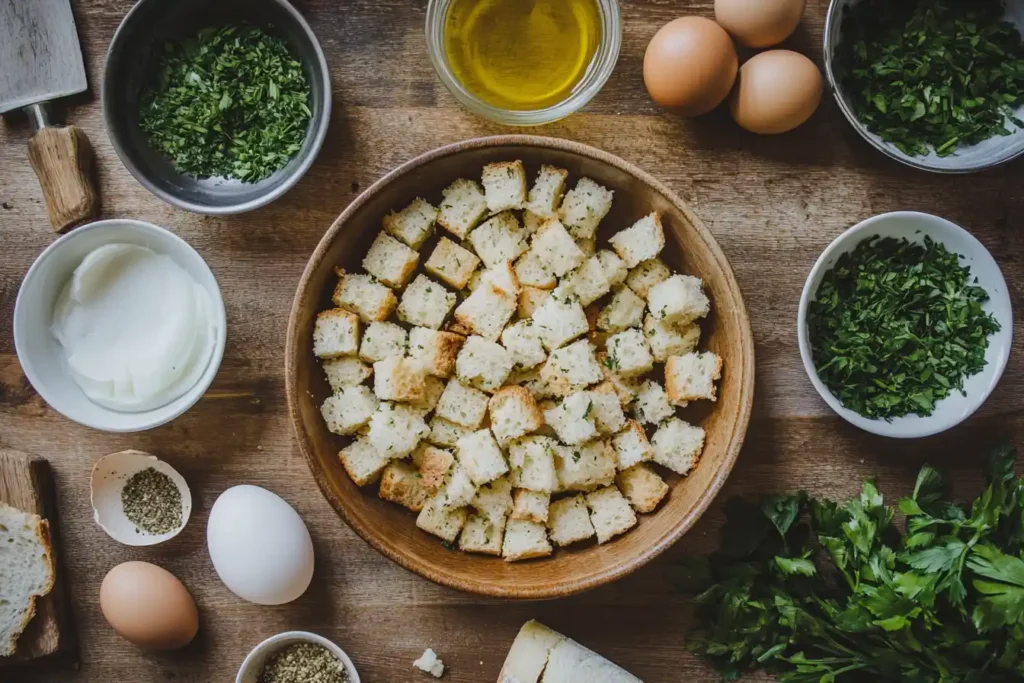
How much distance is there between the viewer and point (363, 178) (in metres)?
2.16

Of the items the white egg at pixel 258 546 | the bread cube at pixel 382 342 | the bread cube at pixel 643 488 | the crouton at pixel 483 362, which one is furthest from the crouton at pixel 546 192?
the white egg at pixel 258 546

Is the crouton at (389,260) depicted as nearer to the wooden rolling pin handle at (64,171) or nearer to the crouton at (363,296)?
the crouton at (363,296)

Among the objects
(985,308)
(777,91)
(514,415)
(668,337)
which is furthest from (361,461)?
(985,308)

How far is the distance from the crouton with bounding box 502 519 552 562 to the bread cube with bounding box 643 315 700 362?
1.75 ft

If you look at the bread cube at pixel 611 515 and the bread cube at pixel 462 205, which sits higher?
the bread cube at pixel 462 205

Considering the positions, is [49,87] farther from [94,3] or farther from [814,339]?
[814,339]

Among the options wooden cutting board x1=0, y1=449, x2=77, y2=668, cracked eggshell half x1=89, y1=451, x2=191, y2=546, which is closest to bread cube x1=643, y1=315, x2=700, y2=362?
cracked eggshell half x1=89, y1=451, x2=191, y2=546

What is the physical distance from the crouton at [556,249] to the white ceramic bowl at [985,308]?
568 millimetres

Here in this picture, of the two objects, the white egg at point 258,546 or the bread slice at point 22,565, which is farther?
the bread slice at point 22,565

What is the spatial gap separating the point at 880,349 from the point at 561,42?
1.10 metres

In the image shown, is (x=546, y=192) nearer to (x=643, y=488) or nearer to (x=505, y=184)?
(x=505, y=184)

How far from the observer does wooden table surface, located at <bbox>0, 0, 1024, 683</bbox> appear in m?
2.15

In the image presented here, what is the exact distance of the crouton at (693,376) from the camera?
2.06 metres

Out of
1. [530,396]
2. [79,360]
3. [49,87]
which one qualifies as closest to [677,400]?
[530,396]
